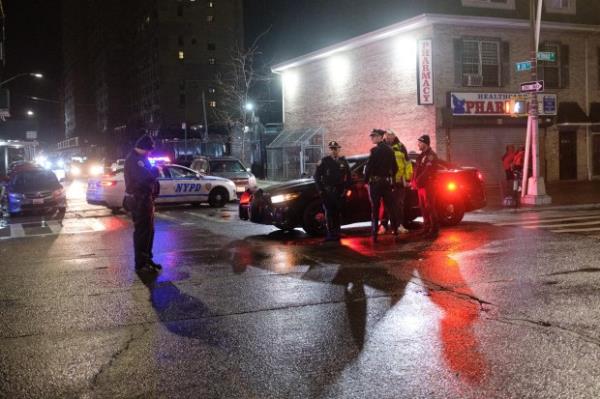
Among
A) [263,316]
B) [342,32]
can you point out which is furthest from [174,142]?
[263,316]

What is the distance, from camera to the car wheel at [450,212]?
1288cm

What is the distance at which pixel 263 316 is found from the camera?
6246mm

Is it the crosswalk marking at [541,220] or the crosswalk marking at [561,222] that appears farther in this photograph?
the crosswalk marking at [541,220]

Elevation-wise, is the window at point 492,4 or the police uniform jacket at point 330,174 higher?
the window at point 492,4

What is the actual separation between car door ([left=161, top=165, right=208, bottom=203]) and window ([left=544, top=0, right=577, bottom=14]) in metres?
16.4

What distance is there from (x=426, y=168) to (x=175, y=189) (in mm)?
10569

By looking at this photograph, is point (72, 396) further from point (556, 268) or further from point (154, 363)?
point (556, 268)

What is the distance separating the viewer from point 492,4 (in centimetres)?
2428

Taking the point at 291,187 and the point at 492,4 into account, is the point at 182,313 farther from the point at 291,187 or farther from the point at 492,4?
the point at 492,4

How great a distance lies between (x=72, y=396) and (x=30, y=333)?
1.79 meters

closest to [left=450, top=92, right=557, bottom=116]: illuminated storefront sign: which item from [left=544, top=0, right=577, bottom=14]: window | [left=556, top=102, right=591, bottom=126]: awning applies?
[left=556, top=102, right=591, bottom=126]: awning

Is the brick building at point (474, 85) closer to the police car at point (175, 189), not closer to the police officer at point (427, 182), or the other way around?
the police car at point (175, 189)

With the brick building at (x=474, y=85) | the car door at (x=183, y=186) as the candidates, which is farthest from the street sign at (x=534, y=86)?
the car door at (x=183, y=186)

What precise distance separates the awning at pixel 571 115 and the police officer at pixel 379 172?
A: 700 inches
